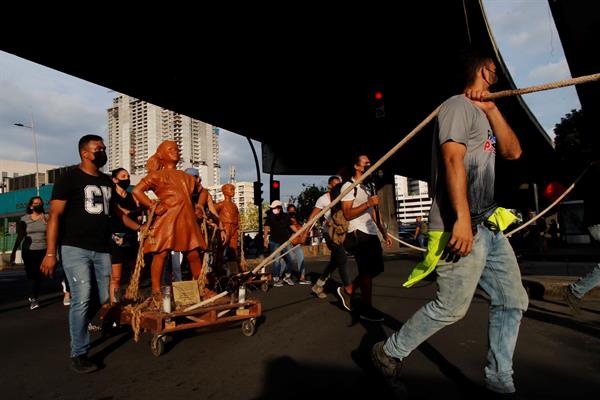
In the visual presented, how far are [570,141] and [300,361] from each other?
104 feet

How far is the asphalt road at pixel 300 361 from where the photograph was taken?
9.14 feet

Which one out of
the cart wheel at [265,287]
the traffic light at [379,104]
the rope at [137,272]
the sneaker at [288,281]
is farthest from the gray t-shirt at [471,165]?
the traffic light at [379,104]

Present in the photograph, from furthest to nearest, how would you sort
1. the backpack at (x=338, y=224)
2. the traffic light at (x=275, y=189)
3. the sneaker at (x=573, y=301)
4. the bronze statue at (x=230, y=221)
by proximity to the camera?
the traffic light at (x=275, y=189)
the bronze statue at (x=230, y=221)
the backpack at (x=338, y=224)
the sneaker at (x=573, y=301)

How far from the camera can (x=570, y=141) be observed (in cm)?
2839

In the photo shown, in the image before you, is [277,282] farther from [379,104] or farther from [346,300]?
[379,104]

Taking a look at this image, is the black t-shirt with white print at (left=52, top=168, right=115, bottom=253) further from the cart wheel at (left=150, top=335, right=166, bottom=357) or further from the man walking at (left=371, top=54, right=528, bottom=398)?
the man walking at (left=371, top=54, right=528, bottom=398)

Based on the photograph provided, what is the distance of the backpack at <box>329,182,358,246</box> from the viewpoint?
17.7ft

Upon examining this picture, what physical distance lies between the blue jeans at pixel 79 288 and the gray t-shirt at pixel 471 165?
9.31ft

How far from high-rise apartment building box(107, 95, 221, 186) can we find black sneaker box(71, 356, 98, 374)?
431 feet

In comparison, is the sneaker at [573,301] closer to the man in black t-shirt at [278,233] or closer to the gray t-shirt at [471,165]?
the gray t-shirt at [471,165]

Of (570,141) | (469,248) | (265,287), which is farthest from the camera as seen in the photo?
(570,141)

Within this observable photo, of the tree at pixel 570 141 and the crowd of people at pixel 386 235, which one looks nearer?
the crowd of people at pixel 386 235

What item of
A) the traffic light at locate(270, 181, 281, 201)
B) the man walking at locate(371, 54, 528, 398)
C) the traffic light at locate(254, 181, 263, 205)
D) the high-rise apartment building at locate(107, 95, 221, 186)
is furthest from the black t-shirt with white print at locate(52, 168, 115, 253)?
the high-rise apartment building at locate(107, 95, 221, 186)

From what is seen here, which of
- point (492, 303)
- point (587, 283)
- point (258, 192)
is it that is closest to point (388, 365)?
point (492, 303)
